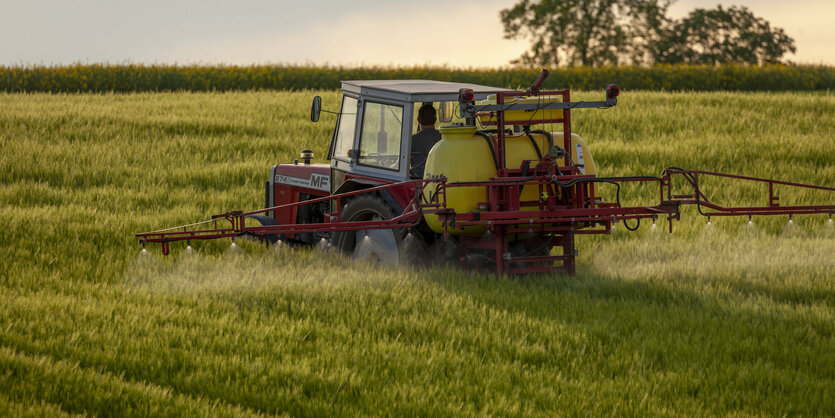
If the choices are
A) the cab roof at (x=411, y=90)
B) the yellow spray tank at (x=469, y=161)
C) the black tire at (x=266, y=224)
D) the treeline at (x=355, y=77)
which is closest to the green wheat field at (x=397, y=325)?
the black tire at (x=266, y=224)

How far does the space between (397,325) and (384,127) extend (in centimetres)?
345

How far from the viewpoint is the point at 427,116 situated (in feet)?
37.9

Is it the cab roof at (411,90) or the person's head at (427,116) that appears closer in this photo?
the cab roof at (411,90)

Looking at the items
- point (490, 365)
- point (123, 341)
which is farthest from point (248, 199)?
point (490, 365)

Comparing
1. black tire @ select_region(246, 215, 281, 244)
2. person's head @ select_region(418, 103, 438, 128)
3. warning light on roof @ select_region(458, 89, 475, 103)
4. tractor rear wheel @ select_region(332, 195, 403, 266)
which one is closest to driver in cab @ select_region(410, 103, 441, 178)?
person's head @ select_region(418, 103, 438, 128)

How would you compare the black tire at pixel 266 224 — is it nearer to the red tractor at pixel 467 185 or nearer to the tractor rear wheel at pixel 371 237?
the red tractor at pixel 467 185

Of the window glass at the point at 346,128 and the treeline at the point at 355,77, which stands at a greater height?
the treeline at the point at 355,77

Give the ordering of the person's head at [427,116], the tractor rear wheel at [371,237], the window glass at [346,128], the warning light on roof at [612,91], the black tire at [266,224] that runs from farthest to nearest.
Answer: the black tire at [266,224], the window glass at [346,128], the person's head at [427,116], the tractor rear wheel at [371,237], the warning light on roof at [612,91]

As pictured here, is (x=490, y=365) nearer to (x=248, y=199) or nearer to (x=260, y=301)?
(x=260, y=301)

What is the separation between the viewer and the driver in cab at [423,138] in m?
11.3

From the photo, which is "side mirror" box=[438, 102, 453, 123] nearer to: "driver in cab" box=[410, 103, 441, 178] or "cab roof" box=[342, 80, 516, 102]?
"driver in cab" box=[410, 103, 441, 178]

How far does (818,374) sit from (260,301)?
5166 mm

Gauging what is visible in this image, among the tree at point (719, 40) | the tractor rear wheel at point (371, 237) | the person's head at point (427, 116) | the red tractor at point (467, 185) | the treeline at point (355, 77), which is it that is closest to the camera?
the red tractor at point (467, 185)

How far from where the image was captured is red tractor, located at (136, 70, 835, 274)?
10.1 m
